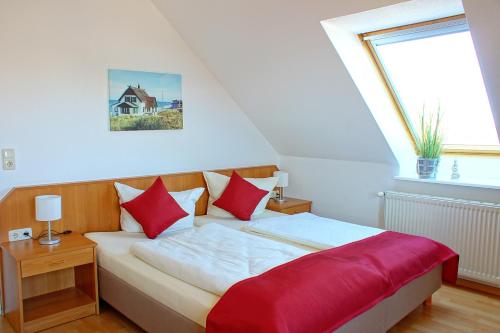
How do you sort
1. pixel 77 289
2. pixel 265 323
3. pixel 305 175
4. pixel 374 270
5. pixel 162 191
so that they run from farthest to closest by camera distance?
pixel 305 175 < pixel 162 191 < pixel 77 289 < pixel 374 270 < pixel 265 323

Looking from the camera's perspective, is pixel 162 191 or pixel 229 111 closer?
pixel 162 191

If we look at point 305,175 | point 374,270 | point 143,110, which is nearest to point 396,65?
point 305,175

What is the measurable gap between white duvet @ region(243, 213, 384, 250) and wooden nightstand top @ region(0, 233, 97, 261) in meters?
1.36

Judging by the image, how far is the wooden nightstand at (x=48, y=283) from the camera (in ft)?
9.29

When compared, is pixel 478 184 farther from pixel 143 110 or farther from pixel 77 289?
pixel 77 289

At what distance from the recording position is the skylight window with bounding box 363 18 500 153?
3.49 m

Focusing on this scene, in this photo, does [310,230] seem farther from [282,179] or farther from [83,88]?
[83,88]

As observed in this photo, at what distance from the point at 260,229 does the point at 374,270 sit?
1.23m

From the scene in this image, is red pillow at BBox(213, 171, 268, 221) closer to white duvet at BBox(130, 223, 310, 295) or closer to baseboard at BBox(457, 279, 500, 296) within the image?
white duvet at BBox(130, 223, 310, 295)

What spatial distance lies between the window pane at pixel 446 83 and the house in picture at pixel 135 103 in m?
2.10

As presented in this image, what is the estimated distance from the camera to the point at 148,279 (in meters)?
2.67

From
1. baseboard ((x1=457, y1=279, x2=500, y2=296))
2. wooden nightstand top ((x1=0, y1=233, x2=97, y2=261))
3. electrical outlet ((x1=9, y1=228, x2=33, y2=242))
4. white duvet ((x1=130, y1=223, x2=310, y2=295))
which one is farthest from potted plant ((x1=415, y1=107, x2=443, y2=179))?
electrical outlet ((x1=9, y1=228, x2=33, y2=242))

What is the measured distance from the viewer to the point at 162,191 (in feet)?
12.3

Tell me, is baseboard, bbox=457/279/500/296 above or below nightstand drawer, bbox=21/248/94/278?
below
